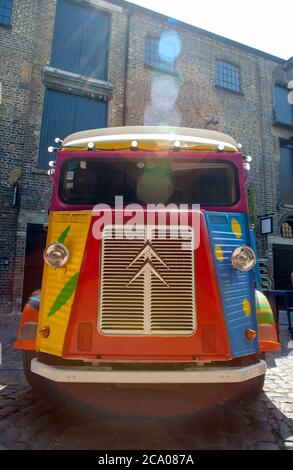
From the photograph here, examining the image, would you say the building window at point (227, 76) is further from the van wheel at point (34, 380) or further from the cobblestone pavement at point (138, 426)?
the van wheel at point (34, 380)

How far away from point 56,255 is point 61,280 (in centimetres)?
24

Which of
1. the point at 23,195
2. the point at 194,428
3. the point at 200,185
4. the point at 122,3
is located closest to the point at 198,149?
the point at 200,185

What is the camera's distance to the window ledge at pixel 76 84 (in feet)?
40.3

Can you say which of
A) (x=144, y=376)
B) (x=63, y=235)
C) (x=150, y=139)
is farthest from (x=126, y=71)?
(x=144, y=376)

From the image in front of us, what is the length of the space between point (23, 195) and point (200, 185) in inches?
363

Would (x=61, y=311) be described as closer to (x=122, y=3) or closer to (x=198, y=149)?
(x=198, y=149)

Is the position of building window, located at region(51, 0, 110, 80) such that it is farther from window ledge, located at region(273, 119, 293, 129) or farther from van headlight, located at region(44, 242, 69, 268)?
van headlight, located at region(44, 242, 69, 268)

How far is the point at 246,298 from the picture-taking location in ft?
10.4

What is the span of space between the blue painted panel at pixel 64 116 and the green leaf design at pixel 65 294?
31.9ft

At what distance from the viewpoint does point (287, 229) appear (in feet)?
54.8

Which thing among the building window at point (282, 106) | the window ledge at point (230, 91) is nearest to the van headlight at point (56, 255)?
the window ledge at point (230, 91)

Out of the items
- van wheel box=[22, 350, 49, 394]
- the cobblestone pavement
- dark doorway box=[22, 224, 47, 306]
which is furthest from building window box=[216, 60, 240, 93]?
van wheel box=[22, 350, 49, 394]

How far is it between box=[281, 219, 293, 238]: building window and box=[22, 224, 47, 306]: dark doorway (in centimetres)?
1149

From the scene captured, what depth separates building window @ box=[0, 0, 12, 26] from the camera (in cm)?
1198
